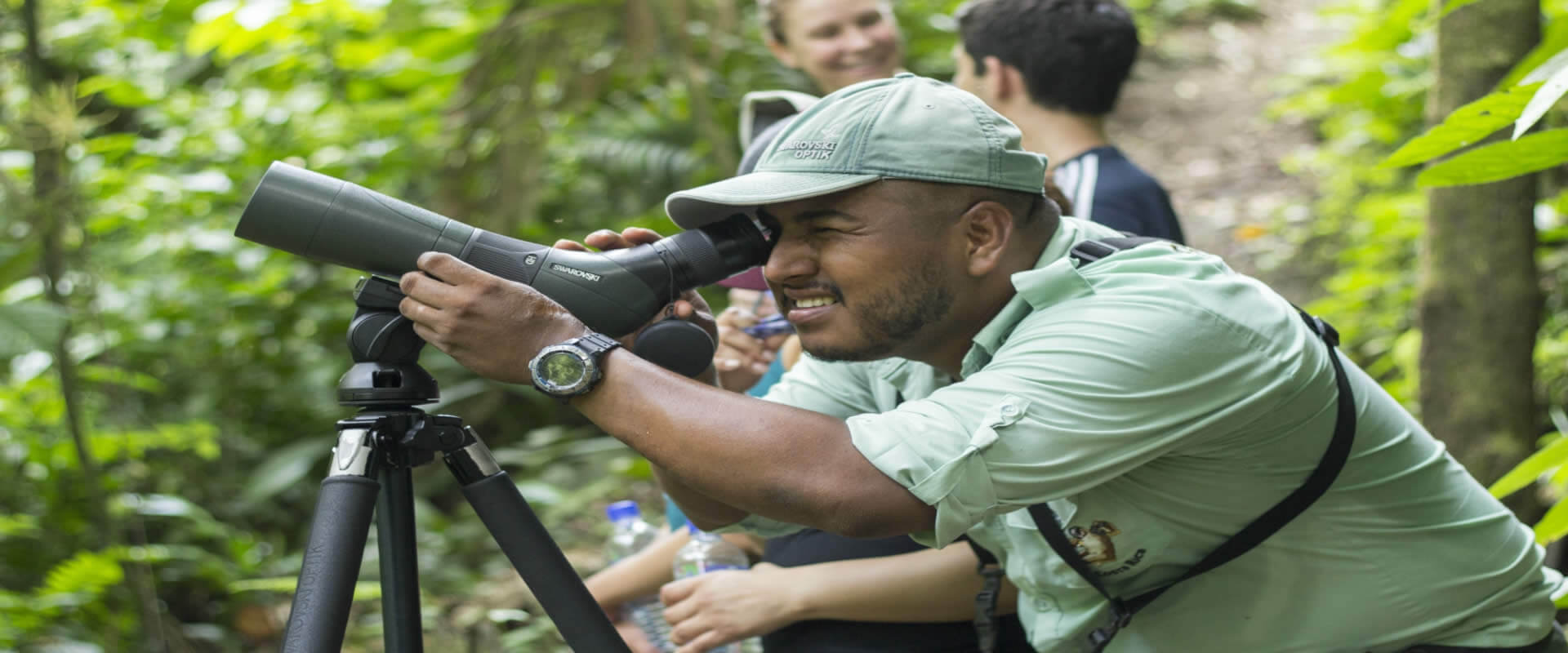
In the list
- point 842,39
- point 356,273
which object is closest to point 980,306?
point 842,39

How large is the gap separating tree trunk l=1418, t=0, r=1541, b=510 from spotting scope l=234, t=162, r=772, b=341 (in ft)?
6.08

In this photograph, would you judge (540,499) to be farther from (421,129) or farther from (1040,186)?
(1040,186)

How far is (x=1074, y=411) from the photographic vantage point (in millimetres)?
1354

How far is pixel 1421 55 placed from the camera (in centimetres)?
541

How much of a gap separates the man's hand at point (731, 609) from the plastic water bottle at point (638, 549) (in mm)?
354

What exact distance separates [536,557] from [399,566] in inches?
6.6

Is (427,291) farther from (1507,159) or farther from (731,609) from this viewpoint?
(1507,159)

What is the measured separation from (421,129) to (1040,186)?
390 cm

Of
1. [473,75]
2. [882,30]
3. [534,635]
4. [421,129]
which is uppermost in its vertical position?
[421,129]

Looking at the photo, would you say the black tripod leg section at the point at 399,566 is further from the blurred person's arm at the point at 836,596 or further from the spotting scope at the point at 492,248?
the blurred person's arm at the point at 836,596

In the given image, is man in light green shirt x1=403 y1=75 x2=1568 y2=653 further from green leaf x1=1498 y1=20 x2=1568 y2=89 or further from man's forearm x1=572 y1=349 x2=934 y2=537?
green leaf x1=1498 y1=20 x2=1568 y2=89

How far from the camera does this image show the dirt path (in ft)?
20.4

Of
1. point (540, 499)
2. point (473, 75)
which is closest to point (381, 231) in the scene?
point (540, 499)

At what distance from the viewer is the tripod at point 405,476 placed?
1459 mm
